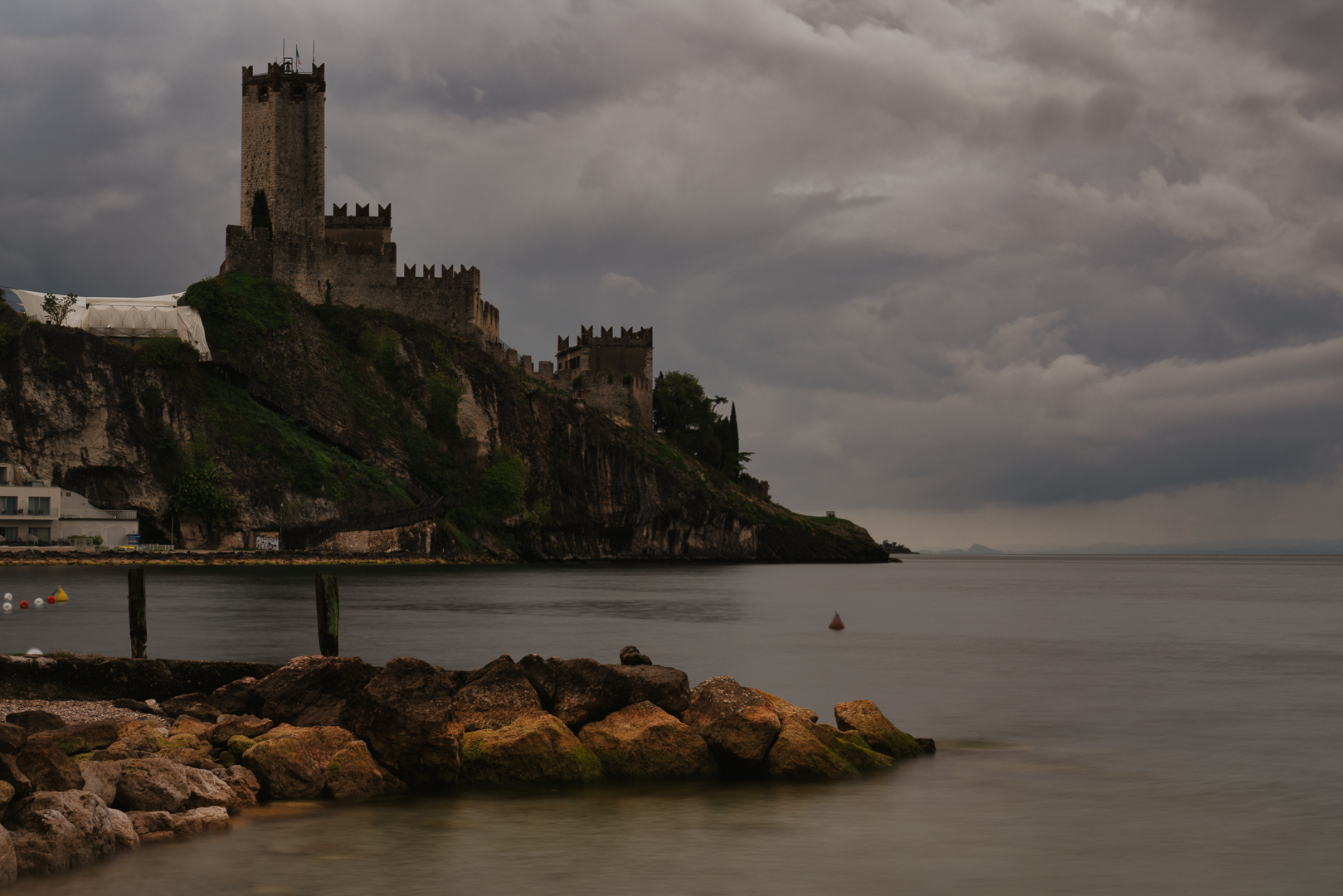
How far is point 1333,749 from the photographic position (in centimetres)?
1800

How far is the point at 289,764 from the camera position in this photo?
43.4 feet

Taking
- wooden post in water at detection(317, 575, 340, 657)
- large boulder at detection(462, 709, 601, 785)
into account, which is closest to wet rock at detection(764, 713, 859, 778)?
large boulder at detection(462, 709, 601, 785)

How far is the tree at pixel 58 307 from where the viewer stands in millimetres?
80688

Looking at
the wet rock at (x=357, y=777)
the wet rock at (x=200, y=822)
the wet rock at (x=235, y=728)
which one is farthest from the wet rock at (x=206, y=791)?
the wet rock at (x=235, y=728)

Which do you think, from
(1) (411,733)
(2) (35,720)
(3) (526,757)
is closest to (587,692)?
(3) (526,757)

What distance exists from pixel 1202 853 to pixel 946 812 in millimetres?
2740

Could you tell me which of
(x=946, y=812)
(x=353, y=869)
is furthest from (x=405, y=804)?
(x=946, y=812)

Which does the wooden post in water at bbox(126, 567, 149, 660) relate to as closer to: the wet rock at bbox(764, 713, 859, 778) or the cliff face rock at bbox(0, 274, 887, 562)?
the wet rock at bbox(764, 713, 859, 778)

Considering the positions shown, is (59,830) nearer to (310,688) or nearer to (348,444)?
(310,688)

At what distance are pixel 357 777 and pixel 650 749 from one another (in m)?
3.65

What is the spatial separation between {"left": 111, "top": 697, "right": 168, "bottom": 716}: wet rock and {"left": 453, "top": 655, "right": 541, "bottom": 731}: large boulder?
13.7ft

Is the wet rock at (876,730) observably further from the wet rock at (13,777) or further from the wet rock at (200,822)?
the wet rock at (13,777)

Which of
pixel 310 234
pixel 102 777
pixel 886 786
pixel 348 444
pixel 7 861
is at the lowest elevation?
pixel 886 786

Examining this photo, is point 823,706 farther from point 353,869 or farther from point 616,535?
point 616,535
